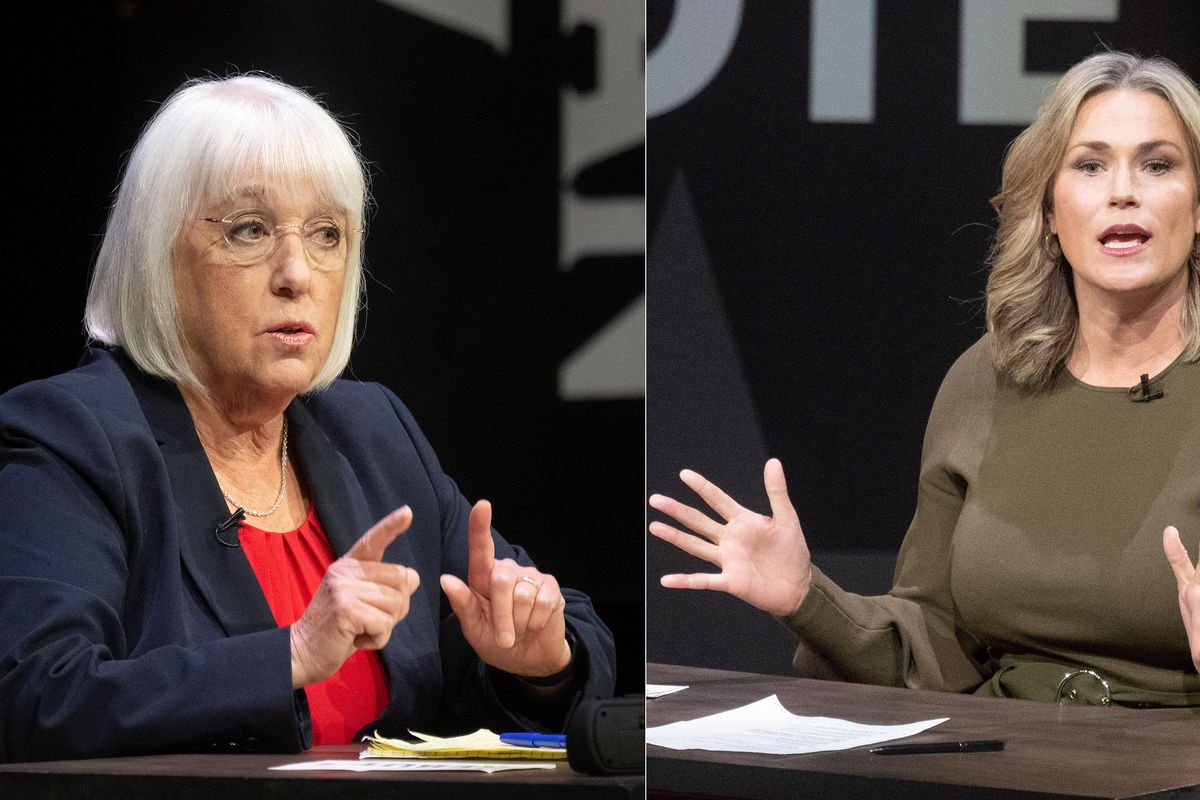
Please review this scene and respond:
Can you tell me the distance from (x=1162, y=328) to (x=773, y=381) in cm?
105

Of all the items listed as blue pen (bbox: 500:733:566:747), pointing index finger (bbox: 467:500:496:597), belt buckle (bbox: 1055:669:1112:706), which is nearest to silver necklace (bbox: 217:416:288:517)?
pointing index finger (bbox: 467:500:496:597)

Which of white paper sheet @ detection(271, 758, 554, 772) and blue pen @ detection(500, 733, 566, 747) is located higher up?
blue pen @ detection(500, 733, 566, 747)

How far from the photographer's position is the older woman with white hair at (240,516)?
1.38 meters

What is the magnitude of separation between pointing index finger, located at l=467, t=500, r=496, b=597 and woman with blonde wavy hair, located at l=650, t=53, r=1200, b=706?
124cm

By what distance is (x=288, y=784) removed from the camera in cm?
129

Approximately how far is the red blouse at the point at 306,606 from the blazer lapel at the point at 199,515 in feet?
0.05

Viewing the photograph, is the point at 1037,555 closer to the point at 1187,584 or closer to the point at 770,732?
the point at 1187,584

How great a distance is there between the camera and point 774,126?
3.73 m

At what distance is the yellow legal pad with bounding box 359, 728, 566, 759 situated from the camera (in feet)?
Result: 4.48

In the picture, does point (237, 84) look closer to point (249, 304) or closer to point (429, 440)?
point (249, 304)

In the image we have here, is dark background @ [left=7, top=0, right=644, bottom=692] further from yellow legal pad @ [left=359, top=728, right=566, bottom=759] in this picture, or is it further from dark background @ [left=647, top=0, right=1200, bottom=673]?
dark background @ [left=647, top=0, right=1200, bottom=673]

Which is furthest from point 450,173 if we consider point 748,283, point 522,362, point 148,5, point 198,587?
point 748,283

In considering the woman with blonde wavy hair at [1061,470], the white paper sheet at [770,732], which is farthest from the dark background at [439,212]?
the woman with blonde wavy hair at [1061,470]

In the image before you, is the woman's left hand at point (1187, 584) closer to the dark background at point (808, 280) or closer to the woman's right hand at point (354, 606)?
the dark background at point (808, 280)
